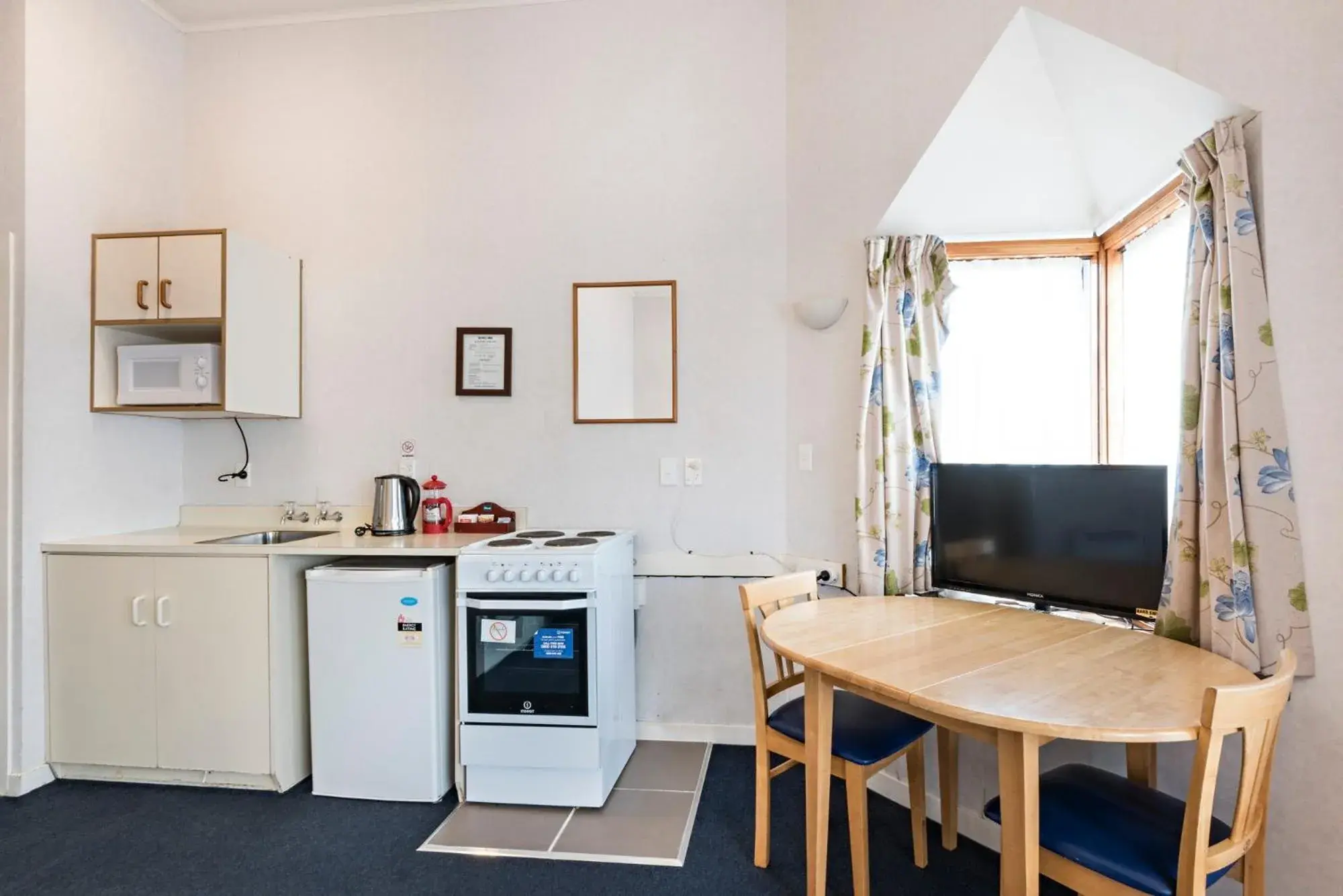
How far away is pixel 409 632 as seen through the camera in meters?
2.33

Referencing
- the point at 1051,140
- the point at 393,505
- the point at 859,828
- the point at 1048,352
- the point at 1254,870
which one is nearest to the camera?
the point at 1254,870

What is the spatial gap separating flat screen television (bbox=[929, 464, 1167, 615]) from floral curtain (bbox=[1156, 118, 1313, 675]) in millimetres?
129

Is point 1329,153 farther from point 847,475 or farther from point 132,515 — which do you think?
point 132,515

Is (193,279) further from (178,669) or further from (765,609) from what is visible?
(765,609)

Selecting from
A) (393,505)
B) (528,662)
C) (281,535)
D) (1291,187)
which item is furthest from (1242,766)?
(281,535)

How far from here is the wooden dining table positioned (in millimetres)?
1229

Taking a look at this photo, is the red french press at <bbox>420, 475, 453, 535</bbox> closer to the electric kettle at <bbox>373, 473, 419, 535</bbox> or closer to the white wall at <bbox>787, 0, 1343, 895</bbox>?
the electric kettle at <bbox>373, 473, 419, 535</bbox>

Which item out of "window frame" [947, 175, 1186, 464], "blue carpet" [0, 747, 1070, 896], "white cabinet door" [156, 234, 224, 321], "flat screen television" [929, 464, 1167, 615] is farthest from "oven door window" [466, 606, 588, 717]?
"window frame" [947, 175, 1186, 464]

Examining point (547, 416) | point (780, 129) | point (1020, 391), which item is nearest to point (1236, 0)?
point (1020, 391)

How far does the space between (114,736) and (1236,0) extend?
411cm

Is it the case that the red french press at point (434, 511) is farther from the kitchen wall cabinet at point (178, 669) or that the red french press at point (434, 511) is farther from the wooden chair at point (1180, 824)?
the wooden chair at point (1180, 824)

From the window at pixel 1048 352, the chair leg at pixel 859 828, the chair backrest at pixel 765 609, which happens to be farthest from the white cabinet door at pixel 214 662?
the window at pixel 1048 352

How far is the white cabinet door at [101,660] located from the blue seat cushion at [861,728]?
92.5 inches

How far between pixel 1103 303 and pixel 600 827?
264cm
